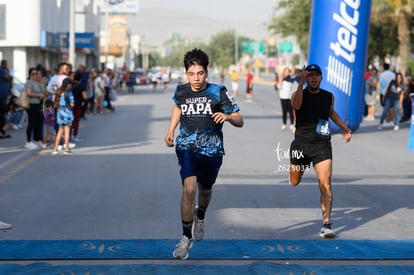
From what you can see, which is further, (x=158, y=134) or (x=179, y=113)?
(x=158, y=134)

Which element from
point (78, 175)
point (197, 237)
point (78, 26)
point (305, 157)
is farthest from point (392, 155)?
point (78, 26)

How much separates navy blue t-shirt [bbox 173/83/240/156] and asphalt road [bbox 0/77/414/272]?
1.41 m

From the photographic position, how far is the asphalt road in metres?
9.45

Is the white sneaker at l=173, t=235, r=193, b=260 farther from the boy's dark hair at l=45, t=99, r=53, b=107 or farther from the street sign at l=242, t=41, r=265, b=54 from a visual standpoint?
the street sign at l=242, t=41, r=265, b=54

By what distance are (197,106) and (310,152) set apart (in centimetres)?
190

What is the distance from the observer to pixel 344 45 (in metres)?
21.7

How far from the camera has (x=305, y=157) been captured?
9375mm

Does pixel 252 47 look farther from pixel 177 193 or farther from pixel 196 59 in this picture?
pixel 196 59

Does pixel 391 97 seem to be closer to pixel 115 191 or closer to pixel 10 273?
pixel 115 191

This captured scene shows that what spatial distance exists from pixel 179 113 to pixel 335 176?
22.1ft

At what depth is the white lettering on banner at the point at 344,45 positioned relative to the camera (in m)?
21.6

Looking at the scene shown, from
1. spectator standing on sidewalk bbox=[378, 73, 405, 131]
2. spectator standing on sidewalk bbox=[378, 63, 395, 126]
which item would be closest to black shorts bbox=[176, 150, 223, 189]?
spectator standing on sidewalk bbox=[378, 73, 405, 131]

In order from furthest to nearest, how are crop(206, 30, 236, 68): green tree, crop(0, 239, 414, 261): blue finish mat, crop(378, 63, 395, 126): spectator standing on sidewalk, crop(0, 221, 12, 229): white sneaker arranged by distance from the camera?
1. crop(206, 30, 236, 68): green tree
2. crop(378, 63, 395, 126): spectator standing on sidewalk
3. crop(0, 221, 12, 229): white sneaker
4. crop(0, 239, 414, 261): blue finish mat

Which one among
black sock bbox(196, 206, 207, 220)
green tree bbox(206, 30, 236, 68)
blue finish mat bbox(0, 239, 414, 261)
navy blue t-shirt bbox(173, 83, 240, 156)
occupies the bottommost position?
green tree bbox(206, 30, 236, 68)
